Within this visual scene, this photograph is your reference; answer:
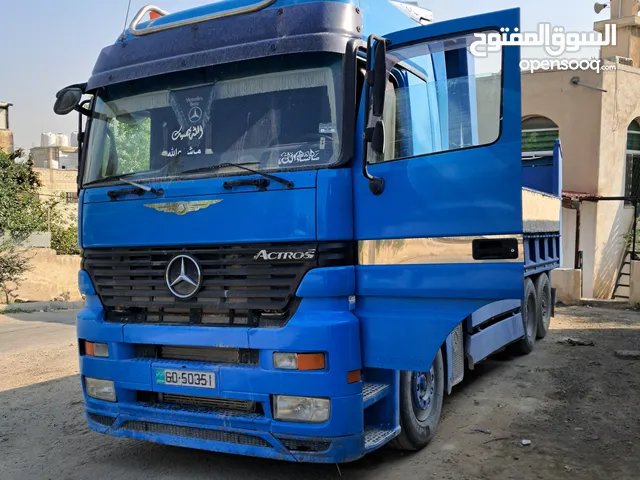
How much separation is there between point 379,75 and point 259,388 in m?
1.92

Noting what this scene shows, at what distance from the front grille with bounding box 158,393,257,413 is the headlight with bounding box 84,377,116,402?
13.6 inches

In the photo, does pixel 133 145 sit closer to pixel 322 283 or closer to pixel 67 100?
pixel 67 100

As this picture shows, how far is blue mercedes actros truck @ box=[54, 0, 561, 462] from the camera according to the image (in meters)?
3.56

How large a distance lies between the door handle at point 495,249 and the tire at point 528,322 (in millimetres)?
4491

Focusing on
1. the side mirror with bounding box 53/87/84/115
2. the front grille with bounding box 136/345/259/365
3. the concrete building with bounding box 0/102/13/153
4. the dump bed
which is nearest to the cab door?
the front grille with bounding box 136/345/259/365

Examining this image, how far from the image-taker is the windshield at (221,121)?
379 cm

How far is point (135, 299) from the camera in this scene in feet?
13.6

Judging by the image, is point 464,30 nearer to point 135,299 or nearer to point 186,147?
point 186,147

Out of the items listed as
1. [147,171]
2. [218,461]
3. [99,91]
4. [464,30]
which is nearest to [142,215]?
[147,171]

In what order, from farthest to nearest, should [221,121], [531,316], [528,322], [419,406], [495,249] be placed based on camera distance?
[531,316] → [528,322] → [419,406] → [221,121] → [495,249]

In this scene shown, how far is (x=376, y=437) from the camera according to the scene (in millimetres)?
3910

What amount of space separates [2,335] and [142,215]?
27.3 ft

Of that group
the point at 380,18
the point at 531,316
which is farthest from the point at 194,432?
the point at 531,316

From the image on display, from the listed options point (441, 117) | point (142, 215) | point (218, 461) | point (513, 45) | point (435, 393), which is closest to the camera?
point (513, 45)
